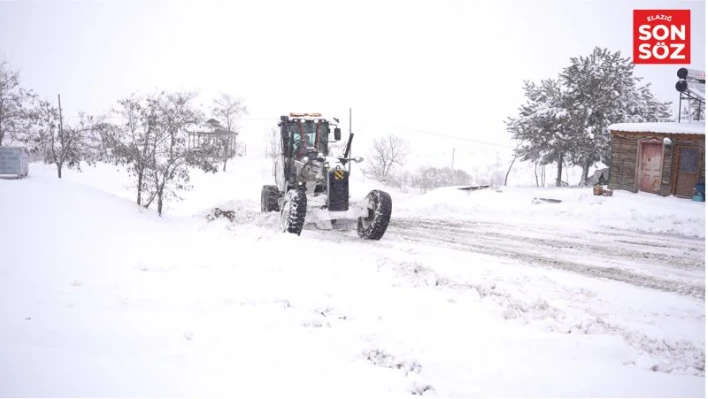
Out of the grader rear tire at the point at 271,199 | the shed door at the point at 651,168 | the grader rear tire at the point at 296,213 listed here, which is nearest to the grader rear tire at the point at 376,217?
the grader rear tire at the point at 296,213

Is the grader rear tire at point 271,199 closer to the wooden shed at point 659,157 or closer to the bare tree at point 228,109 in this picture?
the wooden shed at point 659,157

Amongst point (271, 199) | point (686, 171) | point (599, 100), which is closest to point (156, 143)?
point (271, 199)

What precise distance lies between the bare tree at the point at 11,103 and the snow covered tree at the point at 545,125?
88.5 feet

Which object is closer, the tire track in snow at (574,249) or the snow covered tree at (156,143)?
the tire track in snow at (574,249)

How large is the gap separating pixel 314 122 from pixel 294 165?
→ 4.09ft

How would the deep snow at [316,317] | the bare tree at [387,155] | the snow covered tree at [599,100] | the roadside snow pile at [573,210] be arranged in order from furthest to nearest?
the bare tree at [387,155], the snow covered tree at [599,100], the roadside snow pile at [573,210], the deep snow at [316,317]

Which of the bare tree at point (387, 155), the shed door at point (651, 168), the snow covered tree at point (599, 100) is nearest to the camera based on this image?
the shed door at point (651, 168)

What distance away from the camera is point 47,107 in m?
18.4

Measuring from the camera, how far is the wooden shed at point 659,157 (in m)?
17.5

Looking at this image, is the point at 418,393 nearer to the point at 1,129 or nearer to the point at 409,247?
the point at 409,247

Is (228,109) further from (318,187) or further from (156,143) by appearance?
(318,187)

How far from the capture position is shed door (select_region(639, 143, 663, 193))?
1844 cm

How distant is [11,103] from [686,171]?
97.6ft

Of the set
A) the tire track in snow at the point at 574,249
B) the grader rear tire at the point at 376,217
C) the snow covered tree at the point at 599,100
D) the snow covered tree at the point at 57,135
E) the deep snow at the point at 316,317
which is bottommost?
the tire track in snow at the point at 574,249
